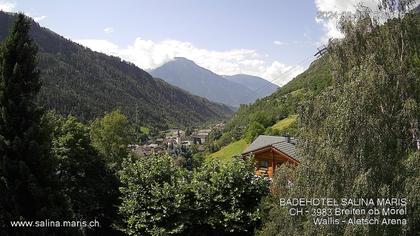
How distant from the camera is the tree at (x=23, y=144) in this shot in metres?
18.3

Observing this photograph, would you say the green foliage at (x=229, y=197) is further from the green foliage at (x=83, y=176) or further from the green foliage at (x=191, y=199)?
the green foliage at (x=83, y=176)

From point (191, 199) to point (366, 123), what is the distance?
13.1 m

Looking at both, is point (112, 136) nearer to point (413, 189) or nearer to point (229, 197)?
Result: point (229, 197)

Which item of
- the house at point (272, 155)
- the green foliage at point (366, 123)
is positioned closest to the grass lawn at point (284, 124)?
the house at point (272, 155)

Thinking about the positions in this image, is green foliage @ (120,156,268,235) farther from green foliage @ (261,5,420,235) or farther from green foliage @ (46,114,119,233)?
green foliage @ (261,5,420,235)

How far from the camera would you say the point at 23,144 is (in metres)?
18.5

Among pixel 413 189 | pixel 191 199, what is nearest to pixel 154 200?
pixel 191 199

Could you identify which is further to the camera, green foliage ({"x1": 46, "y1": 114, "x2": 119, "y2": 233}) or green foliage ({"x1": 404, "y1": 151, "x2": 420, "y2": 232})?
green foliage ({"x1": 46, "y1": 114, "x2": 119, "y2": 233})

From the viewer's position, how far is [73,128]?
94.2ft

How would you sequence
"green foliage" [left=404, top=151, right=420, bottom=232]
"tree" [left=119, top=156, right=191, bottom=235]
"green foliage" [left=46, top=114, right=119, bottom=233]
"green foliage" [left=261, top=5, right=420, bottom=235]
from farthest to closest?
"green foliage" [left=46, top=114, right=119, bottom=233]
"tree" [left=119, top=156, right=191, bottom=235]
"green foliage" [left=261, top=5, right=420, bottom=235]
"green foliage" [left=404, top=151, right=420, bottom=232]

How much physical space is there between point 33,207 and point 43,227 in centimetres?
108

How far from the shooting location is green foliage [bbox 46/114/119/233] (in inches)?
1043

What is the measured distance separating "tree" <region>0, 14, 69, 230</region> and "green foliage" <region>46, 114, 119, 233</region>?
6.52 meters

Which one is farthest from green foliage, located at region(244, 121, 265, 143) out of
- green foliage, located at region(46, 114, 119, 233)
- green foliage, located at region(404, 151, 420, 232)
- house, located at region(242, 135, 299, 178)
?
green foliage, located at region(404, 151, 420, 232)
